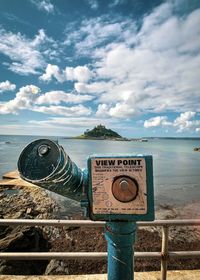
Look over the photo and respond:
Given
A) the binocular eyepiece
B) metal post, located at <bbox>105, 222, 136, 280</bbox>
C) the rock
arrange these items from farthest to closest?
the rock → metal post, located at <bbox>105, 222, 136, 280</bbox> → the binocular eyepiece

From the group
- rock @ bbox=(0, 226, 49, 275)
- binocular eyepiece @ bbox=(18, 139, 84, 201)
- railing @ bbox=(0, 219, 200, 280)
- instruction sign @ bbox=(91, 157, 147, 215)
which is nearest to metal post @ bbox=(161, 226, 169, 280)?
railing @ bbox=(0, 219, 200, 280)

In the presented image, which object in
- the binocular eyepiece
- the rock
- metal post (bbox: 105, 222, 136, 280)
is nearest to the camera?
the binocular eyepiece

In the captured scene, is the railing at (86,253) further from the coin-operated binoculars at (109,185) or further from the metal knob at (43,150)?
the metal knob at (43,150)

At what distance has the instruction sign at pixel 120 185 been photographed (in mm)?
1604

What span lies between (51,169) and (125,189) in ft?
1.67

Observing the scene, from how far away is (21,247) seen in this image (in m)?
9.46

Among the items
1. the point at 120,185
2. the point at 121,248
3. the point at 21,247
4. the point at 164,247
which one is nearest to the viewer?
the point at 120,185

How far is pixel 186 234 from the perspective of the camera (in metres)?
14.2

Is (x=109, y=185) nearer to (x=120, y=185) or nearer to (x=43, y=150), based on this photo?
(x=120, y=185)

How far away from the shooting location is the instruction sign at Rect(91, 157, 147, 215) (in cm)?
160

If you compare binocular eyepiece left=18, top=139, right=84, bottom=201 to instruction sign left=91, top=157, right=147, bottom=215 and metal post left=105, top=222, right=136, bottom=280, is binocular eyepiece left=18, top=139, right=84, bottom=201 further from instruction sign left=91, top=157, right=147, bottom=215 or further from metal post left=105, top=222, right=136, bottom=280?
metal post left=105, top=222, right=136, bottom=280

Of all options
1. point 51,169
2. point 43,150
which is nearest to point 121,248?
point 51,169

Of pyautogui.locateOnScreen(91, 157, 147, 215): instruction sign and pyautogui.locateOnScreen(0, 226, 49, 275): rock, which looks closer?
pyautogui.locateOnScreen(91, 157, 147, 215): instruction sign

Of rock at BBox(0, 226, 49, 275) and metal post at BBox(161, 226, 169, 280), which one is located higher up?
metal post at BBox(161, 226, 169, 280)
